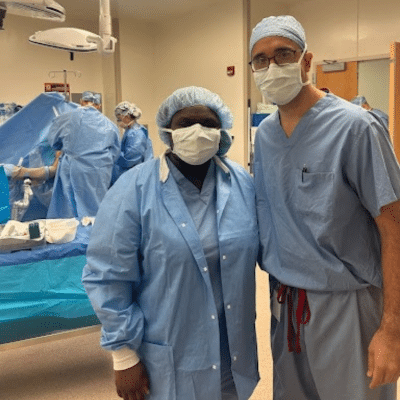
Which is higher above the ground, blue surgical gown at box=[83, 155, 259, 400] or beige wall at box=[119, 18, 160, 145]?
beige wall at box=[119, 18, 160, 145]

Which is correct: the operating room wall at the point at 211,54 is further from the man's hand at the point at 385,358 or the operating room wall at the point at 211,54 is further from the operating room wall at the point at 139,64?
the man's hand at the point at 385,358

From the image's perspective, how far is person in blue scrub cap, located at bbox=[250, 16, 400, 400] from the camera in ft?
3.88

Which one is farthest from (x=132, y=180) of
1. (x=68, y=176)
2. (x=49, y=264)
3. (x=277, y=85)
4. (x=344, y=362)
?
(x=68, y=176)

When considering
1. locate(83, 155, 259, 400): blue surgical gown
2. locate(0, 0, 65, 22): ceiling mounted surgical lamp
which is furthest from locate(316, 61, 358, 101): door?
locate(83, 155, 259, 400): blue surgical gown

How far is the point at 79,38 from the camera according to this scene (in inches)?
120

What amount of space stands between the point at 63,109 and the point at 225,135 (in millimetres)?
2146

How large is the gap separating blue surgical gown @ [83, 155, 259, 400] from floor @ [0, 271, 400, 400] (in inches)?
41.1

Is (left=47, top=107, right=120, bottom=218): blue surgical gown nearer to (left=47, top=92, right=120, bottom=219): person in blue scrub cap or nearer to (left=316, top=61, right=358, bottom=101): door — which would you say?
(left=47, top=92, right=120, bottom=219): person in blue scrub cap

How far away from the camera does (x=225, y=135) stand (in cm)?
143

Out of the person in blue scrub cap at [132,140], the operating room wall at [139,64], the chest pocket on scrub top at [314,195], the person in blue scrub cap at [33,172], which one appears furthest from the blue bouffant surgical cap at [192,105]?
the operating room wall at [139,64]

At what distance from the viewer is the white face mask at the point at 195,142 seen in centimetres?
129

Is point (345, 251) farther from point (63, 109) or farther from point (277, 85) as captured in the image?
point (63, 109)

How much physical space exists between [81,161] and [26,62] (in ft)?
12.5

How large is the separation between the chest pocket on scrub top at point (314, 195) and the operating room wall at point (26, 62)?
593 centimetres
